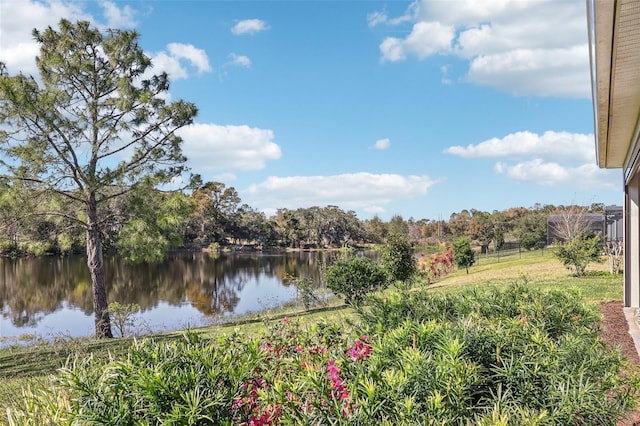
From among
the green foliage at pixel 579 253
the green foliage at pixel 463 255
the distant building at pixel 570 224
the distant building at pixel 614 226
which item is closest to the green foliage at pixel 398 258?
the green foliage at pixel 579 253

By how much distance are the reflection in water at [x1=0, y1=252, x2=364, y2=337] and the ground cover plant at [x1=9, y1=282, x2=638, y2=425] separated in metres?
11.5

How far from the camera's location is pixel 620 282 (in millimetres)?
12734

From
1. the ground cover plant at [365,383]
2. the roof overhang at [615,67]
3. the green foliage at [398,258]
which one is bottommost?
the green foliage at [398,258]

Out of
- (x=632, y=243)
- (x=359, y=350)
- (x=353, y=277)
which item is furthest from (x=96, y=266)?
(x=632, y=243)

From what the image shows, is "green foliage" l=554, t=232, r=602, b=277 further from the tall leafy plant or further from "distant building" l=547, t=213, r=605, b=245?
the tall leafy plant

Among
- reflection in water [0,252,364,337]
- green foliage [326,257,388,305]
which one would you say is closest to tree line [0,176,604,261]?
reflection in water [0,252,364,337]

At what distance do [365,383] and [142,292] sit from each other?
21.3 m

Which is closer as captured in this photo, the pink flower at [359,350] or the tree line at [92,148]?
the pink flower at [359,350]

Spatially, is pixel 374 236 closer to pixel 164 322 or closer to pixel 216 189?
pixel 216 189

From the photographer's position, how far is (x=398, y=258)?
16438mm

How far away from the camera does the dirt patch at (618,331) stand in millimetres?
5649

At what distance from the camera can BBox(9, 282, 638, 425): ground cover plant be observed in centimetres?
177

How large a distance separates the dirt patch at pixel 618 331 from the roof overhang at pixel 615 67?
2.21 m

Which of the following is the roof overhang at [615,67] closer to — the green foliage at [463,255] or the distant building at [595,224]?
the distant building at [595,224]
